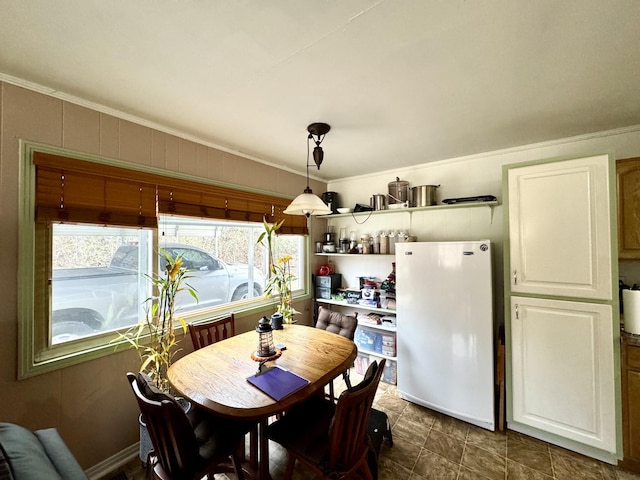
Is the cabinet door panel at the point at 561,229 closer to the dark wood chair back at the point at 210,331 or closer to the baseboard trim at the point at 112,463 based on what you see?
the dark wood chair back at the point at 210,331

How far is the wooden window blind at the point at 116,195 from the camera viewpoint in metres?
1.55

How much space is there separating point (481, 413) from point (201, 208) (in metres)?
2.92

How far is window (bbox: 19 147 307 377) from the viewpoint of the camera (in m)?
1.51

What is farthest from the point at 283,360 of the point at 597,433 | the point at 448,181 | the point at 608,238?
the point at 448,181

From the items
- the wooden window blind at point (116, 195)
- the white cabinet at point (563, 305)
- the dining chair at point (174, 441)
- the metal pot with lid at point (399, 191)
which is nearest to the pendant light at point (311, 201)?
the wooden window blind at point (116, 195)

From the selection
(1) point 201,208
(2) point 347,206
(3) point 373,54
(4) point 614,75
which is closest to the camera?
(3) point 373,54

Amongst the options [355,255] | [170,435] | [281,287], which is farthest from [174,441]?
[355,255]

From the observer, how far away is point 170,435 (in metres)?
1.07

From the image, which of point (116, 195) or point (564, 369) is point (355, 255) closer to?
point (564, 369)

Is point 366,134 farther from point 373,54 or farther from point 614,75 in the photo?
point 614,75

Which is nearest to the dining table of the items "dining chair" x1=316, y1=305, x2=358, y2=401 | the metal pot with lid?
"dining chair" x1=316, y1=305, x2=358, y2=401

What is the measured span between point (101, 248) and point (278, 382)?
1579mm

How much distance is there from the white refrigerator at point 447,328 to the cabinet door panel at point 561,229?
28 centimetres

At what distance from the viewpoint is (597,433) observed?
1738 mm
